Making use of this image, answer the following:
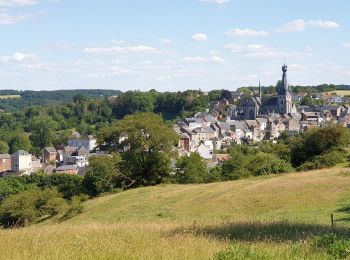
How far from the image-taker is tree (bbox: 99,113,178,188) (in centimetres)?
4175

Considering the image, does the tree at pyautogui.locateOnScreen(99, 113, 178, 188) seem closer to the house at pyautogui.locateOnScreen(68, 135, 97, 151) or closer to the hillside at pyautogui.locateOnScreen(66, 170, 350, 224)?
the hillside at pyautogui.locateOnScreen(66, 170, 350, 224)

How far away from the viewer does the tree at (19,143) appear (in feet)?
426

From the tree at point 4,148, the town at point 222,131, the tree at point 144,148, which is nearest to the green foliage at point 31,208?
the tree at point 144,148

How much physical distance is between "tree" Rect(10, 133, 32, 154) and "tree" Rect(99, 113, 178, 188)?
301 feet

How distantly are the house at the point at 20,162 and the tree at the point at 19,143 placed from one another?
413 inches

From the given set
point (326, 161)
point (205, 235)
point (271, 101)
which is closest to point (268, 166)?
point (326, 161)

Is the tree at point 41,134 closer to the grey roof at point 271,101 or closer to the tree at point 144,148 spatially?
the grey roof at point 271,101

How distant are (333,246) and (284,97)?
151 meters

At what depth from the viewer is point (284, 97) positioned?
514ft

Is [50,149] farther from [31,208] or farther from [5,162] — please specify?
[31,208]

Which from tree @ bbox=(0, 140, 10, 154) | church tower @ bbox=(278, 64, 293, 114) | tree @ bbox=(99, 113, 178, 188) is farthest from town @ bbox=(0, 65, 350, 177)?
tree @ bbox=(99, 113, 178, 188)

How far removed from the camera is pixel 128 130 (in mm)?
41906

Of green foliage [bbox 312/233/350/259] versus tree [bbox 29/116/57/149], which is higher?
green foliage [bbox 312/233/350/259]

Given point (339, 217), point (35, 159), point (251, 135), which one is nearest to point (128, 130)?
point (339, 217)
